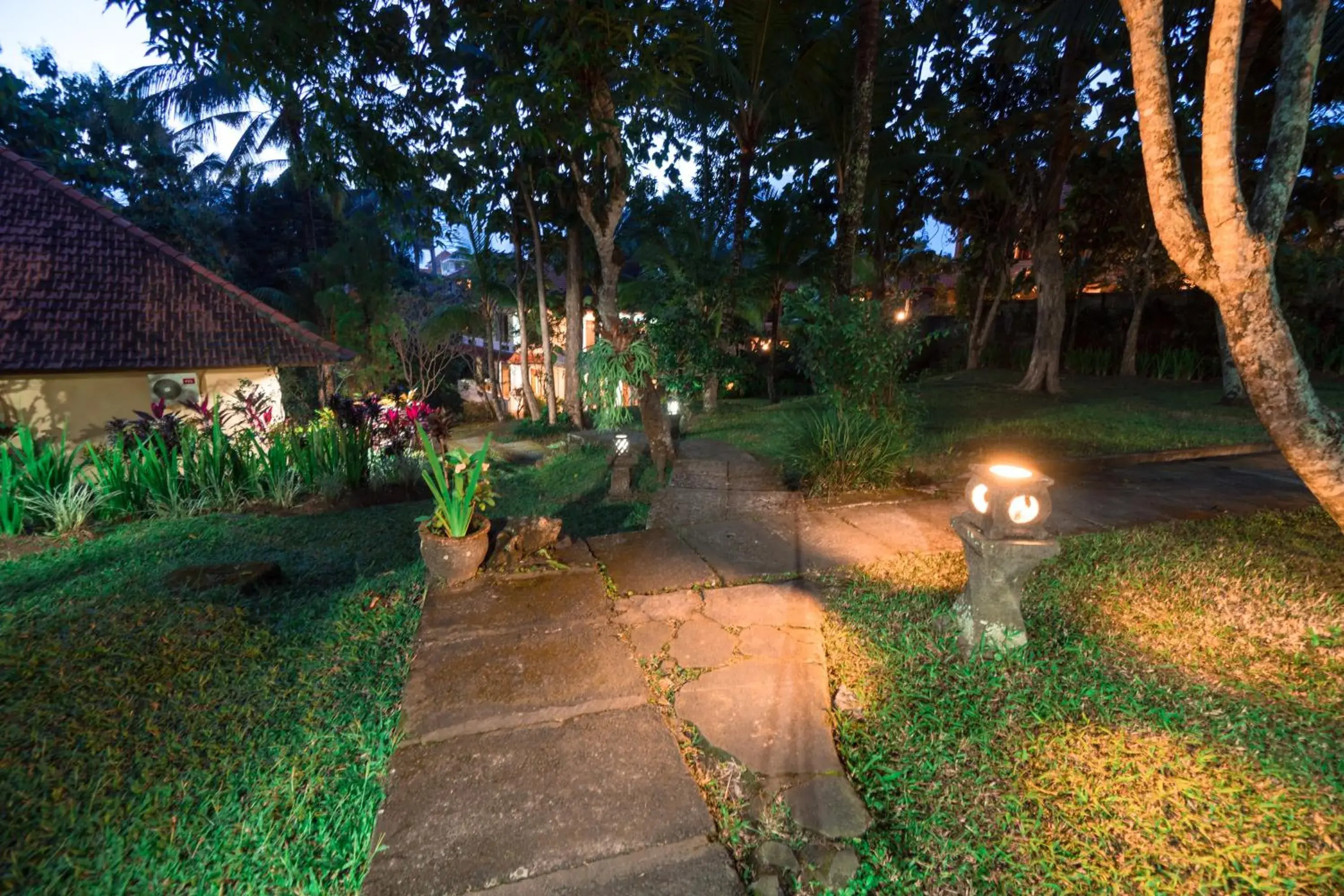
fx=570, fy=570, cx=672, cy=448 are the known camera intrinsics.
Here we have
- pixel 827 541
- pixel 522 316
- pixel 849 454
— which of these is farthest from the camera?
pixel 522 316

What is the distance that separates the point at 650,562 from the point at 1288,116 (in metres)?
4.59

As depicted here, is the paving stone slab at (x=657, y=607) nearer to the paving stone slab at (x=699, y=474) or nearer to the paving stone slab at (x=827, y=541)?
the paving stone slab at (x=827, y=541)

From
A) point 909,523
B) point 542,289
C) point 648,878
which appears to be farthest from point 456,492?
point 542,289

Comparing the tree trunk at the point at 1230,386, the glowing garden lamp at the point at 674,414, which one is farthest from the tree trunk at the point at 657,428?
the tree trunk at the point at 1230,386

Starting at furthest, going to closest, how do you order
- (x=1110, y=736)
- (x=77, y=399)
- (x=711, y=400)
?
1. (x=711, y=400)
2. (x=77, y=399)
3. (x=1110, y=736)

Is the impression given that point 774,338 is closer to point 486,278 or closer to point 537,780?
point 486,278

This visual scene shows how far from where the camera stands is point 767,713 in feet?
7.43

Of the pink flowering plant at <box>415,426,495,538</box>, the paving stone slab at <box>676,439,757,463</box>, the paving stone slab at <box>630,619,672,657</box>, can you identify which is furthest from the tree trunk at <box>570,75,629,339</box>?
the paving stone slab at <box>630,619,672,657</box>

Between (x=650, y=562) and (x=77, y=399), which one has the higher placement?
(x=77, y=399)

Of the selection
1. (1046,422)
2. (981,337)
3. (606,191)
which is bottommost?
(1046,422)

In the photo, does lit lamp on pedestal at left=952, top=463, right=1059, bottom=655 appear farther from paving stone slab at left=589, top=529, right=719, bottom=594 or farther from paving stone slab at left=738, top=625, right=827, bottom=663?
paving stone slab at left=589, top=529, right=719, bottom=594

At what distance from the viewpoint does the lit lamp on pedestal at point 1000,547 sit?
246cm

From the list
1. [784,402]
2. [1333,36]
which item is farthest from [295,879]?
[784,402]

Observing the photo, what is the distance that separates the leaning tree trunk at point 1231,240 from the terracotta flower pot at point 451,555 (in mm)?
3976
